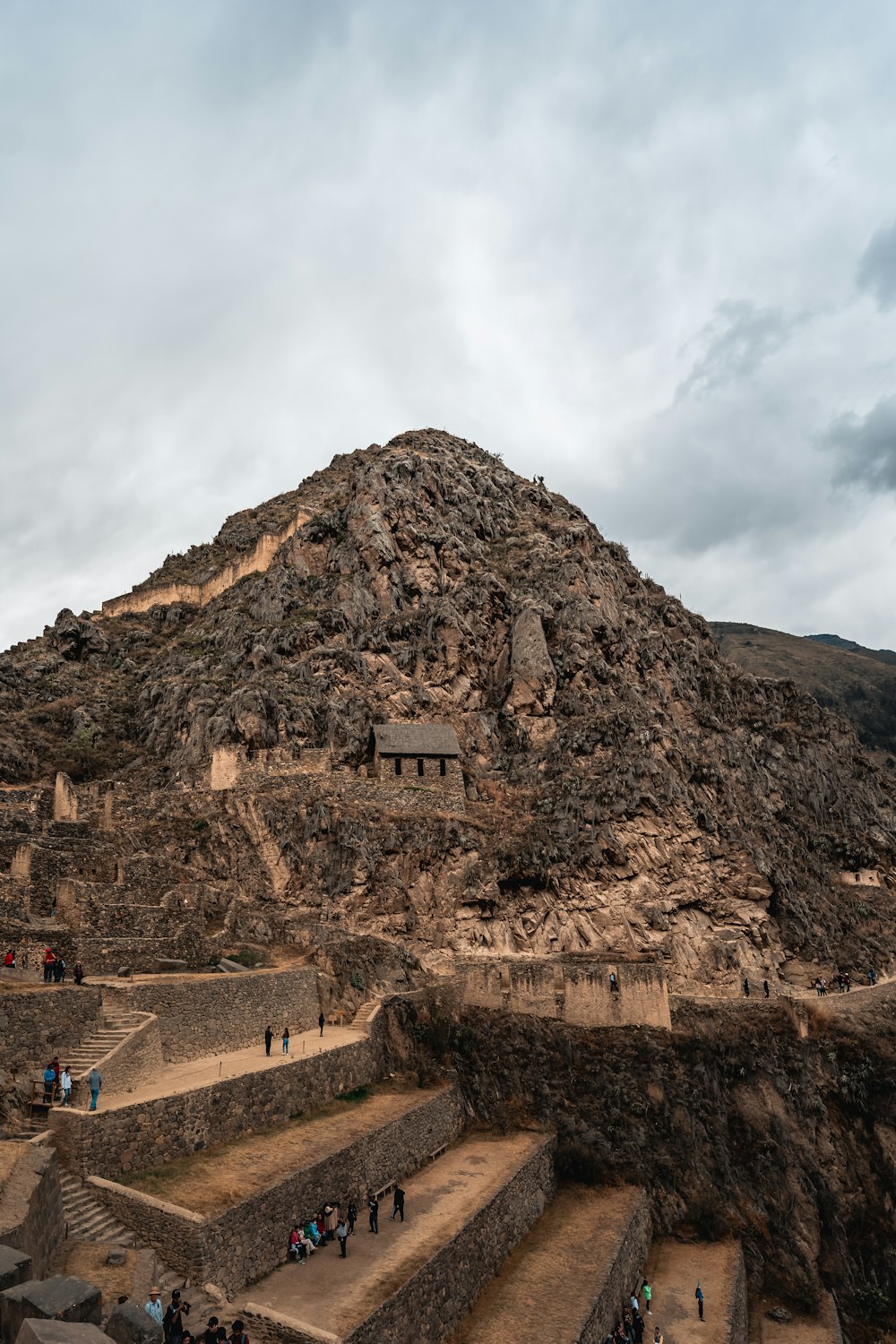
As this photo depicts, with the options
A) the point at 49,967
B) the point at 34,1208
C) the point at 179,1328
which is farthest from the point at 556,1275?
the point at 49,967

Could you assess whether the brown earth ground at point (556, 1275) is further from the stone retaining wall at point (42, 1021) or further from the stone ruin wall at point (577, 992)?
the stone retaining wall at point (42, 1021)

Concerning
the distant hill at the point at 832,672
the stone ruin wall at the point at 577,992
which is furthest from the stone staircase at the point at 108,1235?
the distant hill at the point at 832,672

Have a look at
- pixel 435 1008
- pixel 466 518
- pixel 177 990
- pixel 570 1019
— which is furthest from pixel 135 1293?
pixel 466 518

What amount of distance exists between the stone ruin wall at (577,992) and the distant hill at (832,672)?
7331cm

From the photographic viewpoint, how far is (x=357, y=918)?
105 feet

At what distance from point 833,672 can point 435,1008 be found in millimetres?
127170

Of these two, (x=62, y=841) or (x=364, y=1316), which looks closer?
(x=364, y=1316)

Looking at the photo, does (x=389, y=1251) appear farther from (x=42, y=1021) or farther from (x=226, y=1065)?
(x=42, y=1021)

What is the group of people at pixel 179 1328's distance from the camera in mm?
11930

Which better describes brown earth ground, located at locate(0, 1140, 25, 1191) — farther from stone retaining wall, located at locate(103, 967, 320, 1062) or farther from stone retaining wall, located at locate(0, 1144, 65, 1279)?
stone retaining wall, located at locate(103, 967, 320, 1062)

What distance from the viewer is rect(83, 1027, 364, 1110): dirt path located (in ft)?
56.5

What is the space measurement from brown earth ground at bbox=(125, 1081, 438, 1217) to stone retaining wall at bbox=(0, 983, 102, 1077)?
3010mm

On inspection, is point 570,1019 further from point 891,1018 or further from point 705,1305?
point 891,1018

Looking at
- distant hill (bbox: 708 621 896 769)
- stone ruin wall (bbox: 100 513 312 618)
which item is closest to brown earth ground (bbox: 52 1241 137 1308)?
stone ruin wall (bbox: 100 513 312 618)
